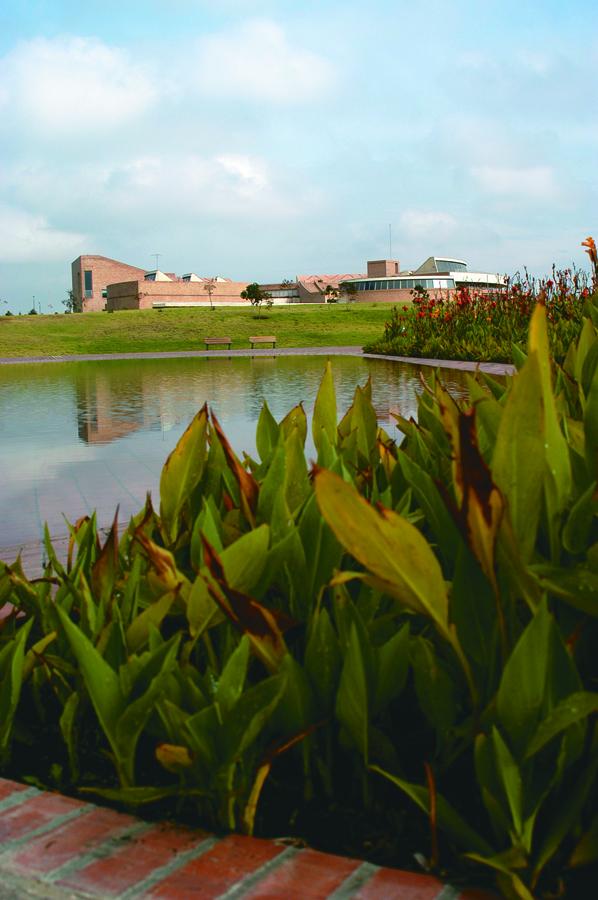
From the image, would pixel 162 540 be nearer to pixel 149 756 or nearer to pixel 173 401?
pixel 149 756

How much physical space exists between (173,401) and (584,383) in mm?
11650

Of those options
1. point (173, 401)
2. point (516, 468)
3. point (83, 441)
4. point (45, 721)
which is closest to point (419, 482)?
point (516, 468)

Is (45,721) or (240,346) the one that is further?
(240,346)

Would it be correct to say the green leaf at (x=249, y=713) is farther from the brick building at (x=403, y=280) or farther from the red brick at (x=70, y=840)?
the brick building at (x=403, y=280)

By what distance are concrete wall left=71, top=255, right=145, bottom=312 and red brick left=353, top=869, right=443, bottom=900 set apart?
358 feet

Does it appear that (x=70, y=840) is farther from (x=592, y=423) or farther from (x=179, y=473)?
(x=592, y=423)

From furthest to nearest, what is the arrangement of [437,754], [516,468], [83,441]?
[83,441]
[437,754]
[516,468]

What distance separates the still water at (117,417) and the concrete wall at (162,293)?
6735cm

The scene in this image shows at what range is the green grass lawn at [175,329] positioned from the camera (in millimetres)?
37656

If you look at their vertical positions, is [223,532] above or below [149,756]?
above

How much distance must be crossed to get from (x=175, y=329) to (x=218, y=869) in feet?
145

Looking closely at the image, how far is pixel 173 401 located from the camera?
1360 centimetres

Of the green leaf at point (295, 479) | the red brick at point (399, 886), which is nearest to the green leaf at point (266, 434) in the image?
the green leaf at point (295, 479)

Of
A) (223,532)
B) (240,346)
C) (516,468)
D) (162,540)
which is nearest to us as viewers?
(516,468)
